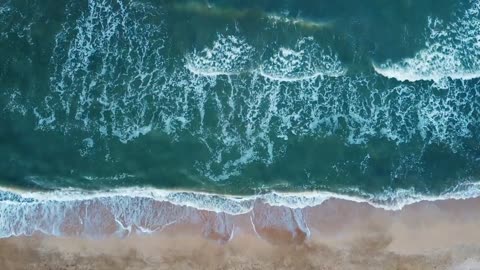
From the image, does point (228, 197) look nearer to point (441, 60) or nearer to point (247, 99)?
point (247, 99)

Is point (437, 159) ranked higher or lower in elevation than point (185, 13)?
lower

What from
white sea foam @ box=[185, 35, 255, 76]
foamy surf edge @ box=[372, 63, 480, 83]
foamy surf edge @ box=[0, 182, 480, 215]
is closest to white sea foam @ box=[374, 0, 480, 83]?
foamy surf edge @ box=[372, 63, 480, 83]

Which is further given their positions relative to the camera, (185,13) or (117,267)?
(185,13)

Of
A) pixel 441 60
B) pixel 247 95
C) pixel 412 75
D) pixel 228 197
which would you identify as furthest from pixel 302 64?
pixel 228 197

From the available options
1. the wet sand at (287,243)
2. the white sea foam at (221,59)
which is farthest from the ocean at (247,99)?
the wet sand at (287,243)

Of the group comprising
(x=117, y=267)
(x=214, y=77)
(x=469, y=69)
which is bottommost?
(x=117, y=267)

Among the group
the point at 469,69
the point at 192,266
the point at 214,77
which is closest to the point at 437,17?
the point at 469,69

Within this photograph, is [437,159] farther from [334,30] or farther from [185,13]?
[185,13]
